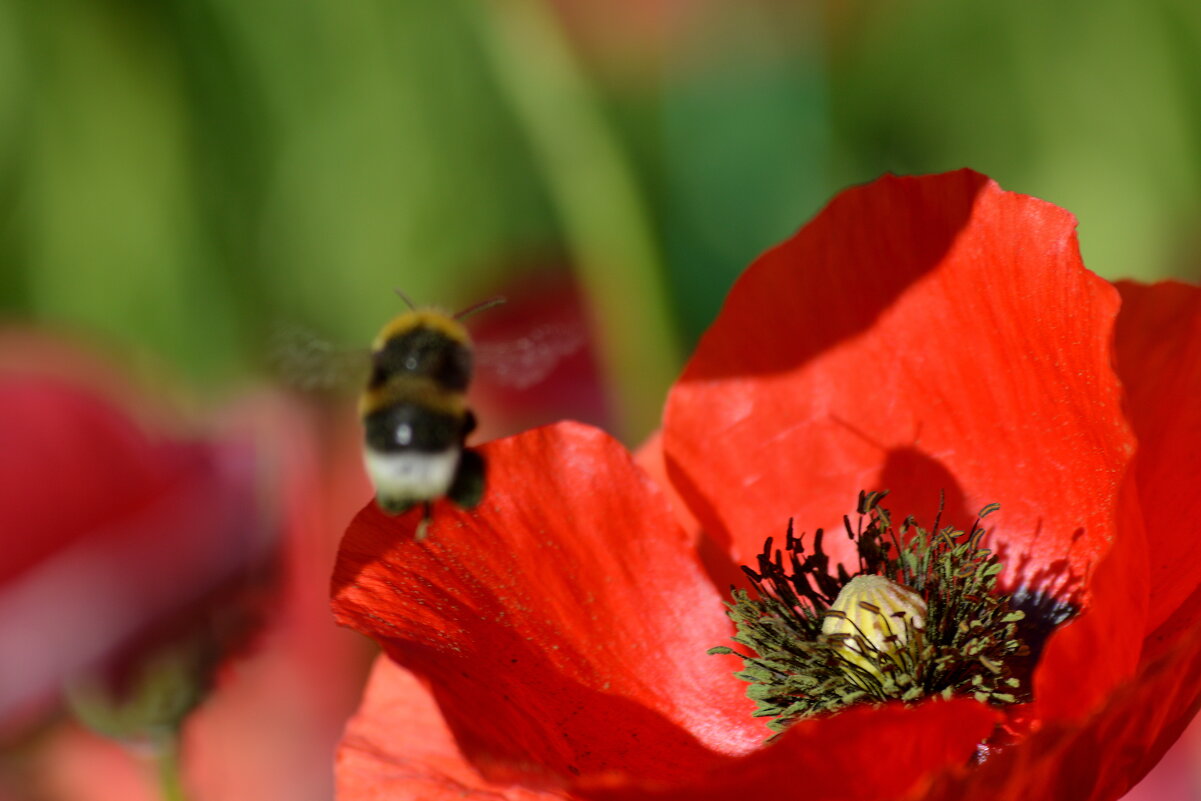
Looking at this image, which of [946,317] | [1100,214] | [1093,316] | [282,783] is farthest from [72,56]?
[1093,316]

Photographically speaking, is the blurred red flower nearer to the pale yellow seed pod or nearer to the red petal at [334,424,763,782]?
the red petal at [334,424,763,782]

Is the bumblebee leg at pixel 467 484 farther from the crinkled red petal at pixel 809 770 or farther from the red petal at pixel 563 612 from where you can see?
the crinkled red petal at pixel 809 770

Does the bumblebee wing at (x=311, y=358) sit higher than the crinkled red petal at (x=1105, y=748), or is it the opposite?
the bumblebee wing at (x=311, y=358)

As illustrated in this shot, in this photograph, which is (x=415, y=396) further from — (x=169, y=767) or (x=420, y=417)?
(x=169, y=767)

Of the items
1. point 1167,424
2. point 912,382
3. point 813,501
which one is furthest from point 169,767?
point 1167,424

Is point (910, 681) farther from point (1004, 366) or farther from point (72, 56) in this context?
point (72, 56)

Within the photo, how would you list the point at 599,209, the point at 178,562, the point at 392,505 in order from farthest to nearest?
1. the point at 599,209
2. the point at 178,562
3. the point at 392,505

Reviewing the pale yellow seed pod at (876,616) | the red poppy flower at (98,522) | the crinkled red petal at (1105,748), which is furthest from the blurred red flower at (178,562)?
the crinkled red petal at (1105,748)
